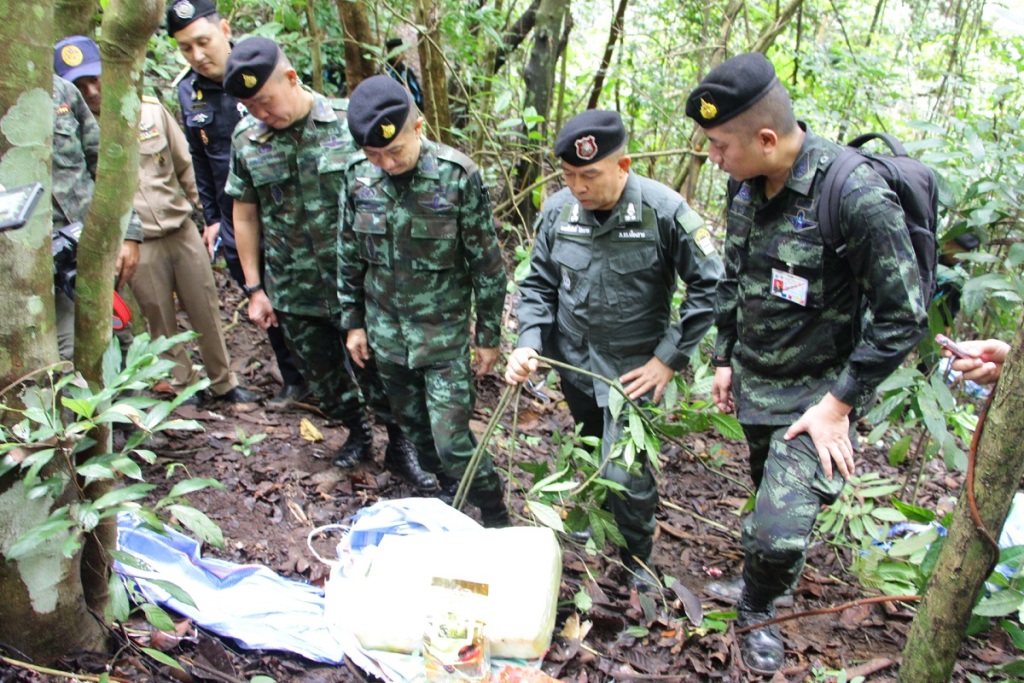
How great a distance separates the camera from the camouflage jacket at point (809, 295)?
7.57 ft

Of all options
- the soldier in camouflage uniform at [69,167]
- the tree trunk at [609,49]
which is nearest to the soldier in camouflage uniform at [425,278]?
the soldier in camouflage uniform at [69,167]

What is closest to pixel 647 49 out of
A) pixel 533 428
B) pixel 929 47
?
pixel 929 47

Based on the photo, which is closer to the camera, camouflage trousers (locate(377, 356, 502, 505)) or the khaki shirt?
camouflage trousers (locate(377, 356, 502, 505))

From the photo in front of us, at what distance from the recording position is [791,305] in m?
2.65

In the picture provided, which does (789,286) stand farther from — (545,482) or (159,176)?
(159,176)

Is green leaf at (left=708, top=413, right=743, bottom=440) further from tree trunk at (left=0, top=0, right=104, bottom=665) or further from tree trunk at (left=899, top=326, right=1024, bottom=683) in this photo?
tree trunk at (left=0, top=0, right=104, bottom=665)

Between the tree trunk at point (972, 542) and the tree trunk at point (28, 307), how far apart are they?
7.67ft

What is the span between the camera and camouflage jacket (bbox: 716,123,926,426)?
90.8 inches

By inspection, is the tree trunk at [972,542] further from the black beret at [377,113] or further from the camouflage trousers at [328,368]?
the camouflage trousers at [328,368]

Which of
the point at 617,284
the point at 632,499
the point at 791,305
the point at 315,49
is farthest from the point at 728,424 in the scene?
the point at 315,49

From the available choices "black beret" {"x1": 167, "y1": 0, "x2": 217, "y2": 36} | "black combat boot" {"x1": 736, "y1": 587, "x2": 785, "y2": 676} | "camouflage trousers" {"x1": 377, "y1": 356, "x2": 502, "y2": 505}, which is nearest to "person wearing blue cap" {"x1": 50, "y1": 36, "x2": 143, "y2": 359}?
"black beret" {"x1": 167, "y1": 0, "x2": 217, "y2": 36}

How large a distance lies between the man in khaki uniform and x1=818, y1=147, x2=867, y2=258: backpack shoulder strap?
3303 mm

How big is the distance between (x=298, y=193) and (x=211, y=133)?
0.87 m

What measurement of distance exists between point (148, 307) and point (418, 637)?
2.82 metres
